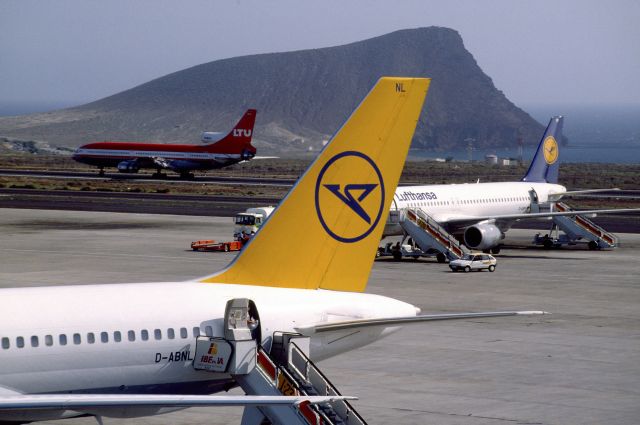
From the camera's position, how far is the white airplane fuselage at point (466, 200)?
64.8 meters

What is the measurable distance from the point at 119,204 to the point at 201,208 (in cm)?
854

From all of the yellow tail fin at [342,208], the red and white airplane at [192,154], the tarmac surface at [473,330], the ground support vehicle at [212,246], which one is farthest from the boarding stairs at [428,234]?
the red and white airplane at [192,154]

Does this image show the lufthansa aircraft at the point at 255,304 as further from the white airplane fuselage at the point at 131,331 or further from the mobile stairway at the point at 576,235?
the mobile stairway at the point at 576,235

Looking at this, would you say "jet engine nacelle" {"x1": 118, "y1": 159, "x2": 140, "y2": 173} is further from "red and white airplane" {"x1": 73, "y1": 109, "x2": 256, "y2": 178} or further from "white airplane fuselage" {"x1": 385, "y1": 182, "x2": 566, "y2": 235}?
"white airplane fuselage" {"x1": 385, "y1": 182, "x2": 566, "y2": 235}

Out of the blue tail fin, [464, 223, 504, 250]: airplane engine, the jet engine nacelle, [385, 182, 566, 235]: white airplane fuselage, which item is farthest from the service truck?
the jet engine nacelle

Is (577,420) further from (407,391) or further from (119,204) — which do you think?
(119,204)

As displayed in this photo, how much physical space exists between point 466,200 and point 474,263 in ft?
34.2

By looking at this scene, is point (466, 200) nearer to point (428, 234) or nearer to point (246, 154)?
point (428, 234)

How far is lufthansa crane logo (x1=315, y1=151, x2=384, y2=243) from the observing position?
76.1 ft

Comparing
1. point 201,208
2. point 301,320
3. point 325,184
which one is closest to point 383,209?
point 325,184

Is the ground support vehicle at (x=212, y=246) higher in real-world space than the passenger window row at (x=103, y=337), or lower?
lower

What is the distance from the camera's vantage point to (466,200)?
6838cm

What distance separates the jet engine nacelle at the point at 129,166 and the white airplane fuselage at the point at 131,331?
12970 cm

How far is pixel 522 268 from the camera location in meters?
60.1
